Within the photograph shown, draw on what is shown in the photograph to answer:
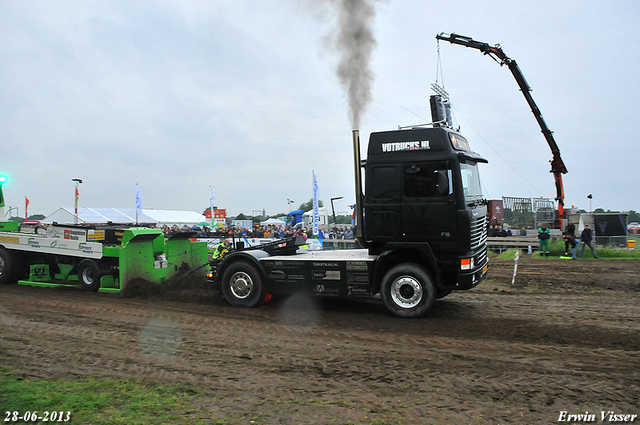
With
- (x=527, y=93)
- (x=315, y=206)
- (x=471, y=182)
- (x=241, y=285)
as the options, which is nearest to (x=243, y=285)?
(x=241, y=285)

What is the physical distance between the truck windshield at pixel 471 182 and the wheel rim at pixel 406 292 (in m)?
1.61

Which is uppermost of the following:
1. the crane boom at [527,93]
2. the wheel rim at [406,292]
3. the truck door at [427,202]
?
the crane boom at [527,93]

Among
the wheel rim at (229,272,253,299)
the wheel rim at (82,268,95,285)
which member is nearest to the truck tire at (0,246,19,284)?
the wheel rim at (82,268,95,285)

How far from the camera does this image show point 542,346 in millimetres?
5320

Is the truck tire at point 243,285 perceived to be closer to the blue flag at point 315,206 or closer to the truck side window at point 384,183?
the truck side window at point 384,183

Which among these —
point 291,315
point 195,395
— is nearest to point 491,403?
point 195,395

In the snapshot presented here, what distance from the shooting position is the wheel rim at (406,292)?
678 centimetres

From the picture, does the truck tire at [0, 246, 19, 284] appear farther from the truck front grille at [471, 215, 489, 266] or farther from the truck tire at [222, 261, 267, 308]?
the truck front grille at [471, 215, 489, 266]

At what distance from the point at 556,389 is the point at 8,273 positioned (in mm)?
11719

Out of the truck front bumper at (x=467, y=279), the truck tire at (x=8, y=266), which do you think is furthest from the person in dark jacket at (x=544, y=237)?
the truck tire at (x=8, y=266)

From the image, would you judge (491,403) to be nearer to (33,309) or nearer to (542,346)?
(542,346)

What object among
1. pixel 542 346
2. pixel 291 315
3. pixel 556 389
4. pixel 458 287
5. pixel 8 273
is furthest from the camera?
pixel 8 273

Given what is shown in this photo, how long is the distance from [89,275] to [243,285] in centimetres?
413

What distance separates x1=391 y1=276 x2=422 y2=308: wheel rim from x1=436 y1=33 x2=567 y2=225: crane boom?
628 inches
